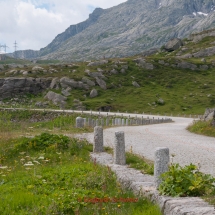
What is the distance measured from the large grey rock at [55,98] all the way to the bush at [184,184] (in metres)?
58.8

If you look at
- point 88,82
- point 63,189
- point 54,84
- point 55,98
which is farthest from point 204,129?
point 88,82

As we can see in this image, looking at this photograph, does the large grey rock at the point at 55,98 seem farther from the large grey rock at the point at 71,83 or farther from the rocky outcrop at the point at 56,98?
the large grey rock at the point at 71,83

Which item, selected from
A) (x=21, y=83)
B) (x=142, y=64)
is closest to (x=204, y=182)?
(x=21, y=83)

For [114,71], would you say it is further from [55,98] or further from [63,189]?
[63,189]

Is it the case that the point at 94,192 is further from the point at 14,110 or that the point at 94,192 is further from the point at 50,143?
the point at 14,110

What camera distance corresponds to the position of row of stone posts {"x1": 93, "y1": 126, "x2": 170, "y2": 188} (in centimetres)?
750

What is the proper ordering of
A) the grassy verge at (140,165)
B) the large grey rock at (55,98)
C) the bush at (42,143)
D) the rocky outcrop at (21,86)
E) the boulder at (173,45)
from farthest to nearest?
the boulder at (173,45) < the rocky outcrop at (21,86) < the large grey rock at (55,98) < the bush at (42,143) < the grassy verge at (140,165)

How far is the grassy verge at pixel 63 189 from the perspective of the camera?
654 centimetres

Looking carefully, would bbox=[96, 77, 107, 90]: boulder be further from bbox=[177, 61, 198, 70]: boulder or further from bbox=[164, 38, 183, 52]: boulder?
bbox=[164, 38, 183, 52]: boulder

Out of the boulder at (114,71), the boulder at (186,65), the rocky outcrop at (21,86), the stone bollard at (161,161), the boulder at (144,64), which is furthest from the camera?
the boulder at (186,65)

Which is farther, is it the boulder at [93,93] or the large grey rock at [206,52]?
the large grey rock at [206,52]

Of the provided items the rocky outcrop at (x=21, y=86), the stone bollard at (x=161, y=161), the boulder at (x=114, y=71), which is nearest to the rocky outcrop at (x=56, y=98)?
the rocky outcrop at (x=21, y=86)

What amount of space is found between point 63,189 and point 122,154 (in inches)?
129

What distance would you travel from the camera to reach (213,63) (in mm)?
100688
